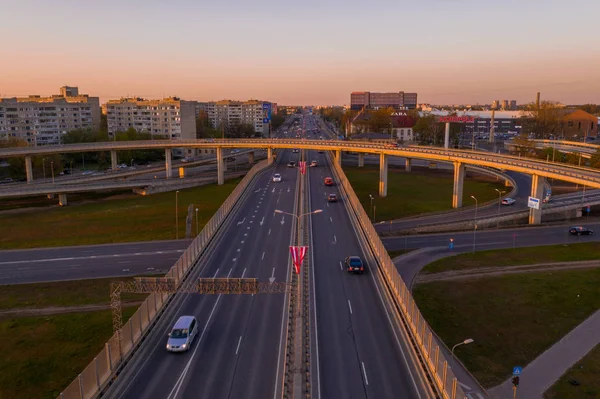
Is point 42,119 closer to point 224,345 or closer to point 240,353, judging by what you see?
point 224,345

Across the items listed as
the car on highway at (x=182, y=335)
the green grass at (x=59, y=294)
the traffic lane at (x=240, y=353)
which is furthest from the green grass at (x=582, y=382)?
the green grass at (x=59, y=294)

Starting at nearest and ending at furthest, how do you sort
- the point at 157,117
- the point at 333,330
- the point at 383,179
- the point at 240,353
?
1. the point at 240,353
2. the point at 333,330
3. the point at 383,179
4. the point at 157,117

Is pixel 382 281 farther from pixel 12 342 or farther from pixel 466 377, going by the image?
pixel 12 342

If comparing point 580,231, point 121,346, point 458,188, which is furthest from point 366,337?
point 458,188

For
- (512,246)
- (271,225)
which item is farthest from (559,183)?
(271,225)

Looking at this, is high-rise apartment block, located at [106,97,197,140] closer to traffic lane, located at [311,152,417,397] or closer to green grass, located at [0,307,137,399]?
traffic lane, located at [311,152,417,397]

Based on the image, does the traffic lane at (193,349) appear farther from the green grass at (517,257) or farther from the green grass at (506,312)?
the green grass at (517,257)
